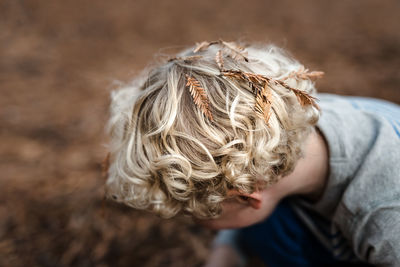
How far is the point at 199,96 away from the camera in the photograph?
102 cm

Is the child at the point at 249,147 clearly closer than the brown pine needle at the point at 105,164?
Yes

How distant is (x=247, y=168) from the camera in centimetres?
109

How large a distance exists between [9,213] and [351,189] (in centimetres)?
202

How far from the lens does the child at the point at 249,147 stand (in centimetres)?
104

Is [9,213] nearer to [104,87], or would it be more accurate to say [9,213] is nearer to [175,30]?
[104,87]

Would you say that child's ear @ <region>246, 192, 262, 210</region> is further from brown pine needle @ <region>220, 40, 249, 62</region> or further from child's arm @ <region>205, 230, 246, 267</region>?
child's arm @ <region>205, 230, 246, 267</region>

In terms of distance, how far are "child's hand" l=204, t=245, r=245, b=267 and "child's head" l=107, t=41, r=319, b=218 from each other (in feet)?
2.90

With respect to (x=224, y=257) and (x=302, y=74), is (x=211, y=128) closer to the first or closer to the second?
(x=302, y=74)

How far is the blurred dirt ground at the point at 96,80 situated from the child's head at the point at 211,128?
0.26 meters

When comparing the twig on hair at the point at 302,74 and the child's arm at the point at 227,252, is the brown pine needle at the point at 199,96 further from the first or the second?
the child's arm at the point at 227,252

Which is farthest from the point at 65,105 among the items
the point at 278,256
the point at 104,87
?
the point at 278,256

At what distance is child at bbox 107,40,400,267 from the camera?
1042mm

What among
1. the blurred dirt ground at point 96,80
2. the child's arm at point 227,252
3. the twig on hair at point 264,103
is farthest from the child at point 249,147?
the child's arm at point 227,252

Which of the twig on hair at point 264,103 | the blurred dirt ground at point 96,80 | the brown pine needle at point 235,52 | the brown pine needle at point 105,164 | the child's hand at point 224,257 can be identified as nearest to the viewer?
the twig on hair at point 264,103
